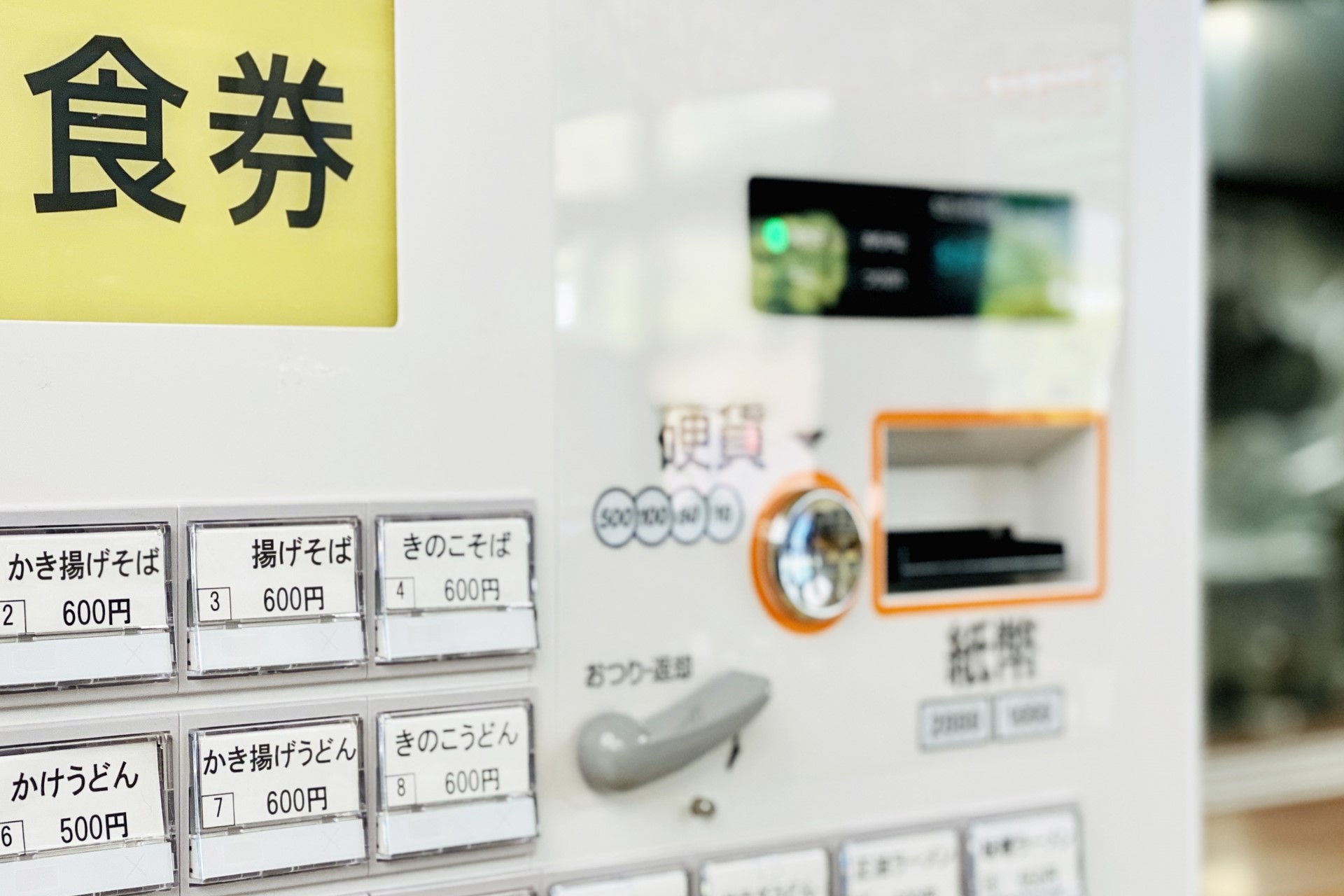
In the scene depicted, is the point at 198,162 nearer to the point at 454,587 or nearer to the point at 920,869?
the point at 454,587

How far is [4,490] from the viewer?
0.53 m

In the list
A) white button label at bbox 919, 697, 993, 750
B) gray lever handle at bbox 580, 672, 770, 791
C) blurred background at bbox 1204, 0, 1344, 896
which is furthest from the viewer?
blurred background at bbox 1204, 0, 1344, 896

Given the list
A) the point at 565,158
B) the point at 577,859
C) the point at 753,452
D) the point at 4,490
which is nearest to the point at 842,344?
the point at 753,452

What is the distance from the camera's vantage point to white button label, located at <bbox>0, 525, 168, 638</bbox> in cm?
52

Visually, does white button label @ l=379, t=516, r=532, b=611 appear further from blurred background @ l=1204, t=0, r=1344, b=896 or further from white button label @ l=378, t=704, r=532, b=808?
blurred background @ l=1204, t=0, r=1344, b=896

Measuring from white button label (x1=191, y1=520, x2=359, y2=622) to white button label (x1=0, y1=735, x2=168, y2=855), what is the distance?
0.07 m

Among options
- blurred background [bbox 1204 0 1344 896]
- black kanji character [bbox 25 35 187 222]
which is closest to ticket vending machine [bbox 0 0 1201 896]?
black kanji character [bbox 25 35 187 222]

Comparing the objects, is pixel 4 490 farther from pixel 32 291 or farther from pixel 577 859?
pixel 577 859

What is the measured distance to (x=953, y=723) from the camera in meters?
0.74

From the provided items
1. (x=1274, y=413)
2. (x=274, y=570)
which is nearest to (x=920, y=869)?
(x=274, y=570)

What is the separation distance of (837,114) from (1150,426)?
29 cm

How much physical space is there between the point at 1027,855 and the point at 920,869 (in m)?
0.07

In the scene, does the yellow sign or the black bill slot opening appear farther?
the black bill slot opening

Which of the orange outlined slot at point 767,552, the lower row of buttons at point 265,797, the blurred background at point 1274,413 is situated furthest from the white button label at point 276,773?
the blurred background at point 1274,413
